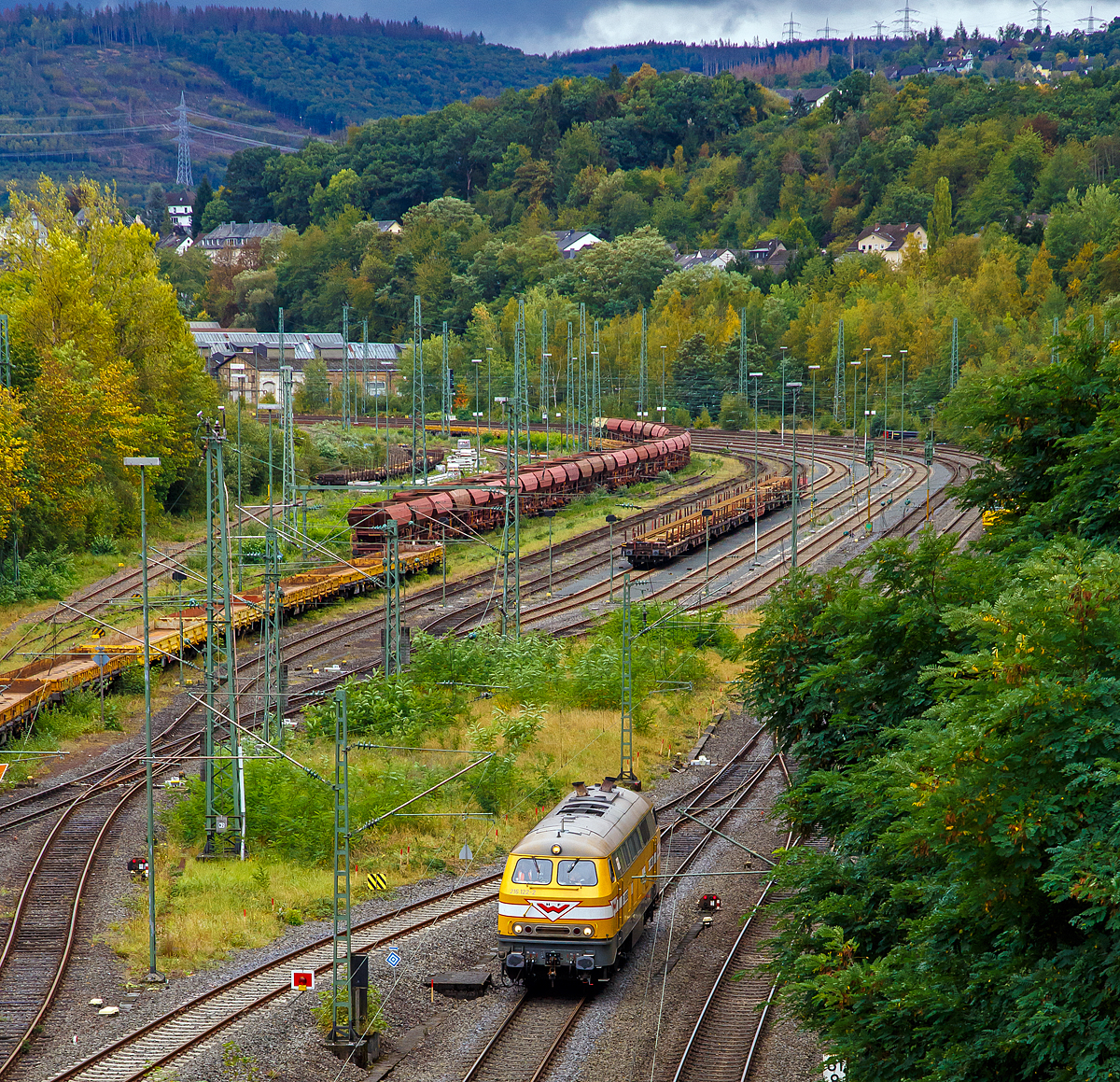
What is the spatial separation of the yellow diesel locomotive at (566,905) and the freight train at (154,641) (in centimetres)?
1003

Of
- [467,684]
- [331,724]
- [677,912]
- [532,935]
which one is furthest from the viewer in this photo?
[467,684]

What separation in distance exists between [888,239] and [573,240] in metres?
43.9

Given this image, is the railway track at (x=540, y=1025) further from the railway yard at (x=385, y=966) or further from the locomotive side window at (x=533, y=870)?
the locomotive side window at (x=533, y=870)

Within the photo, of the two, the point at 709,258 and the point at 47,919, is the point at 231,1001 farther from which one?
the point at 709,258

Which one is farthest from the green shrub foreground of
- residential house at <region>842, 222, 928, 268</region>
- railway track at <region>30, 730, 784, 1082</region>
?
residential house at <region>842, 222, 928, 268</region>

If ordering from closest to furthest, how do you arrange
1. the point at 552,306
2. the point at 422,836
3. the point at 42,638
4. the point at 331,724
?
the point at 422,836 → the point at 331,724 → the point at 42,638 → the point at 552,306

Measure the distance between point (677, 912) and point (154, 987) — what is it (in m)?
9.14

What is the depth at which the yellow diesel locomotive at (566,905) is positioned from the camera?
786 inches

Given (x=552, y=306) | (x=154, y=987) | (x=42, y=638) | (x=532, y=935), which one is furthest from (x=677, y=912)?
(x=552, y=306)

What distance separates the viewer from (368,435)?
96.1m

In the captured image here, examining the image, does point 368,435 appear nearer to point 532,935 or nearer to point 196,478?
point 196,478

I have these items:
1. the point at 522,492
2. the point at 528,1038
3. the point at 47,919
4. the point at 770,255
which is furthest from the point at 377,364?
the point at 528,1038

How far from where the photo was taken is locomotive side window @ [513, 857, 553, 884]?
20.3 metres

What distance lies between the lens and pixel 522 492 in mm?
66938
